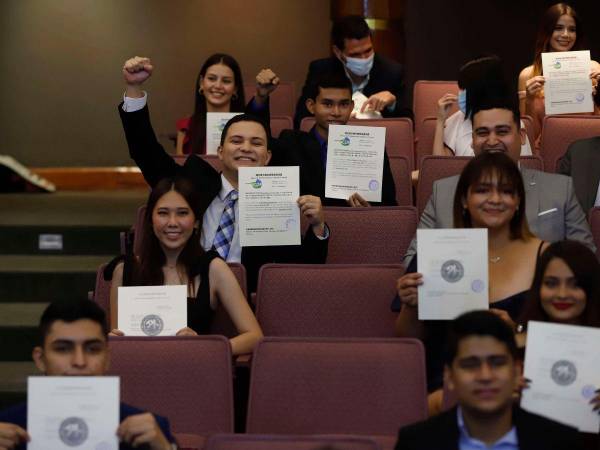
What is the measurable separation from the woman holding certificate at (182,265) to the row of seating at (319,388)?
1.93 ft

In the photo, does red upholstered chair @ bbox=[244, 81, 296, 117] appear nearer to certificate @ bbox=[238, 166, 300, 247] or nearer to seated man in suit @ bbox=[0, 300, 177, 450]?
certificate @ bbox=[238, 166, 300, 247]

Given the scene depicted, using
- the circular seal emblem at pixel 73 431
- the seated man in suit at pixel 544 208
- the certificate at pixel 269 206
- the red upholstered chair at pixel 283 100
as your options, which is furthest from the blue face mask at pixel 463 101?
the circular seal emblem at pixel 73 431

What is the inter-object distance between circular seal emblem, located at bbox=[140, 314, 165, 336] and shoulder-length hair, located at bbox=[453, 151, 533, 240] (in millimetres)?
1045

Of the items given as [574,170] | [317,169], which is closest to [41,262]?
[317,169]

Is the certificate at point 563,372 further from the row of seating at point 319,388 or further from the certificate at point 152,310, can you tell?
the certificate at point 152,310

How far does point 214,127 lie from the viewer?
21.1 ft

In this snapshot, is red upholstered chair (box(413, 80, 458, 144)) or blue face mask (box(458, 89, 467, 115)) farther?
red upholstered chair (box(413, 80, 458, 144))

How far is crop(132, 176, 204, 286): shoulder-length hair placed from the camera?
4.89 meters

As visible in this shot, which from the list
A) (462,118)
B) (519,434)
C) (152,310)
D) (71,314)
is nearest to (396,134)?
(462,118)

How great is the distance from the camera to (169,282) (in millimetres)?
4918

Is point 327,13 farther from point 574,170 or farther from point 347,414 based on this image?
point 347,414

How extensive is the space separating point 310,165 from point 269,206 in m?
0.93

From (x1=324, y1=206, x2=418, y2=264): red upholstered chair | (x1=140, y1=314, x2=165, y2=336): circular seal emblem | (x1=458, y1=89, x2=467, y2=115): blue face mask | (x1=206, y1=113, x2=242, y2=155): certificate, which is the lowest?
(x1=140, y1=314, x2=165, y2=336): circular seal emblem

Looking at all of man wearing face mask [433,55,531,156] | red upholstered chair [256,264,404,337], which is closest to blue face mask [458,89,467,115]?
man wearing face mask [433,55,531,156]
